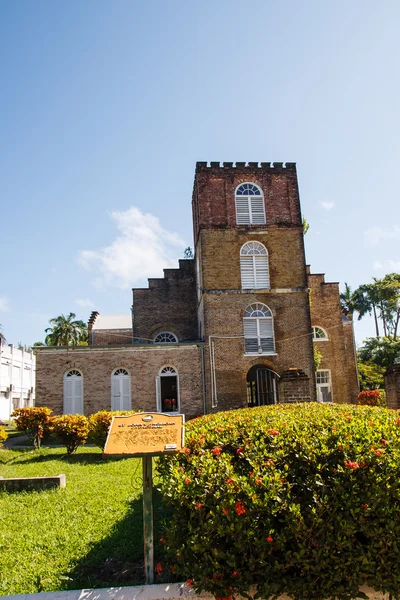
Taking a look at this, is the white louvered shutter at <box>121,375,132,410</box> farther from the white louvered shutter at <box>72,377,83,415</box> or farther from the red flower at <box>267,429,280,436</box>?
the red flower at <box>267,429,280,436</box>

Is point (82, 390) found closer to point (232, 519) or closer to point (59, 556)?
point (59, 556)

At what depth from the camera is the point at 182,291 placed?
29062mm

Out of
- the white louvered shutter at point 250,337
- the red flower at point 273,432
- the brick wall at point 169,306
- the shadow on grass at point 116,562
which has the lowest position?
the shadow on grass at point 116,562

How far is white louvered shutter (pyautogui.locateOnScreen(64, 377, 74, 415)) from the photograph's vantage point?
21594 millimetres

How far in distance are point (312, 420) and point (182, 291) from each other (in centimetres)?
2346

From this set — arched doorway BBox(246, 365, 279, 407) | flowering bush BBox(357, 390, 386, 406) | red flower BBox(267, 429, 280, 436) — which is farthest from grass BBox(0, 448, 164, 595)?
flowering bush BBox(357, 390, 386, 406)

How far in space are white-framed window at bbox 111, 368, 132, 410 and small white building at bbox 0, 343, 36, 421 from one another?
92.4 feet

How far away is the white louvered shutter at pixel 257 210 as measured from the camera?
2458cm

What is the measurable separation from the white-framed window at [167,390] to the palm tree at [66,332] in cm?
4278

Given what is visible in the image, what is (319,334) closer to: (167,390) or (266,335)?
(266,335)

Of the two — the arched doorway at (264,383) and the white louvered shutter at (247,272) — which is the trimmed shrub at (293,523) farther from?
the white louvered shutter at (247,272)

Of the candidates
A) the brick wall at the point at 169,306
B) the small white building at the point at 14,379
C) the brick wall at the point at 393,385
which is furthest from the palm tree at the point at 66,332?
the brick wall at the point at 393,385

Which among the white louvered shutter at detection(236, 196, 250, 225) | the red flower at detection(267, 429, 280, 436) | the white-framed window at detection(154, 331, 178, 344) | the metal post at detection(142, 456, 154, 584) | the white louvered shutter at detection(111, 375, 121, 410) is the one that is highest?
the white louvered shutter at detection(236, 196, 250, 225)

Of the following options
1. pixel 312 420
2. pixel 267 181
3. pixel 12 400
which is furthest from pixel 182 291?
pixel 12 400
